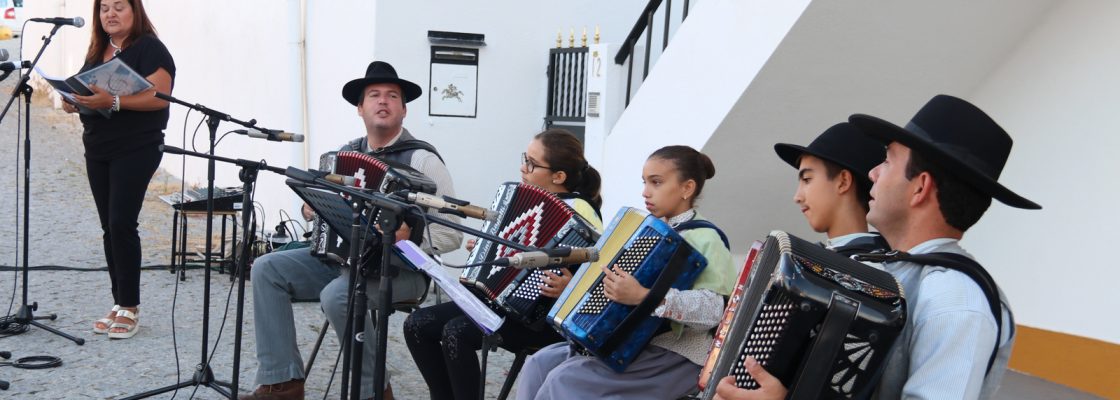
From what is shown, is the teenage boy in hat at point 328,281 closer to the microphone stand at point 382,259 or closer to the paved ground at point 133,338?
the paved ground at point 133,338

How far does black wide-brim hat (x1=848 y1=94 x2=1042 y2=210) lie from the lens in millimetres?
2174

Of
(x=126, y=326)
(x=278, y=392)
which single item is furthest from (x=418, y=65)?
(x=278, y=392)

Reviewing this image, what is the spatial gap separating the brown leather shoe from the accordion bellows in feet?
5.76

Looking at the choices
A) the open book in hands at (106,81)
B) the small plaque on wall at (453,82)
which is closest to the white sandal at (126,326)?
the open book in hands at (106,81)

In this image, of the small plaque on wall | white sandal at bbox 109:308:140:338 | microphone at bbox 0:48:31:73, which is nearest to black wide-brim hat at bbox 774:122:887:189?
microphone at bbox 0:48:31:73

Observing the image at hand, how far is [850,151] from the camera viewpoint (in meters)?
3.08

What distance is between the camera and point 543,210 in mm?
3785

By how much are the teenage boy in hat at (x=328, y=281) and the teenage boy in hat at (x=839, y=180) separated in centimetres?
193

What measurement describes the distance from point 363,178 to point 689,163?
1.34m

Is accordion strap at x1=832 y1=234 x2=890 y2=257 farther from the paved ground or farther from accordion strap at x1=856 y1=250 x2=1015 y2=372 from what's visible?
the paved ground

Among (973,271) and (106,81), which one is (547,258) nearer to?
(973,271)

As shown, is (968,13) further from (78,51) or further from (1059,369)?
(78,51)

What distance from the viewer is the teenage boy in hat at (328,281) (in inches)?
180

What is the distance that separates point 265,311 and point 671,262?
7.27 feet
